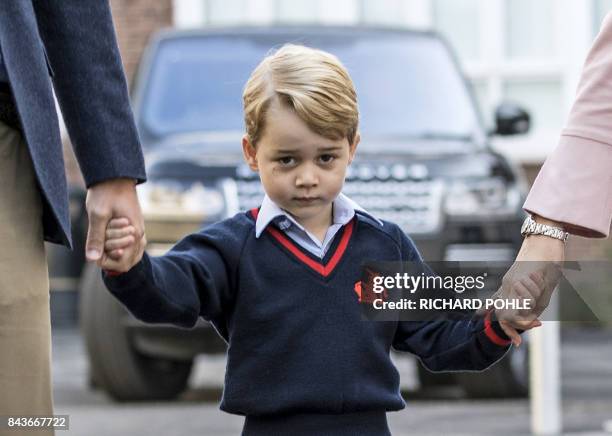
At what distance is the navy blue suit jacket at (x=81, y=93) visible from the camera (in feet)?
8.71

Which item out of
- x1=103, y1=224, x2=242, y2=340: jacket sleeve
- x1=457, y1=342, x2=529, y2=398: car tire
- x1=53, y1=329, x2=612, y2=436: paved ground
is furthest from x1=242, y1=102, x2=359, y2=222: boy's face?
x1=457, y1=342, x2=529, y2=398: car tire

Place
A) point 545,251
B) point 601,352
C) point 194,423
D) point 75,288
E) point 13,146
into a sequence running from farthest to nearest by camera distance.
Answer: point 75,288, point 601,352, point 194,423, point 545,251, point 13,146

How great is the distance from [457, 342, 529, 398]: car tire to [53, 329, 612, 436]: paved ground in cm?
6

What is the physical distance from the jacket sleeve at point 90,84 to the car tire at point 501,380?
5.29m

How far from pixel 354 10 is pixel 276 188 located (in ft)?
40.2

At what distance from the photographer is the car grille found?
7395 mm

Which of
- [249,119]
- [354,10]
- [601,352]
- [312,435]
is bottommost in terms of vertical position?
[601,352]

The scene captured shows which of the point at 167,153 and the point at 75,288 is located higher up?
the point at 167,153

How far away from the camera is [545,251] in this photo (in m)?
2.97

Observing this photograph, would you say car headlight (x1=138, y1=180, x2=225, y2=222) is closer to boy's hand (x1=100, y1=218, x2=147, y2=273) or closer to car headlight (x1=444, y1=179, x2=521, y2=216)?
car headlight (x1=444, y1=179, x2=521, y2=216)

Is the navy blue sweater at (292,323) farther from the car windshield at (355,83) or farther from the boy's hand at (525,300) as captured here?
the car windshield at (355,83)

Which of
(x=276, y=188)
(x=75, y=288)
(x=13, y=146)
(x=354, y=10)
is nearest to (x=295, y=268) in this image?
(x=276, y=188)

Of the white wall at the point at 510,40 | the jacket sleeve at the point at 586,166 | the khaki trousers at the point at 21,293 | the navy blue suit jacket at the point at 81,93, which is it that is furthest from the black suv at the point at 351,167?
the white wall at the point at 510,40

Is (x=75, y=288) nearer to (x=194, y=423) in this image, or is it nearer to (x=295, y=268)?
(x=194, y=423)
